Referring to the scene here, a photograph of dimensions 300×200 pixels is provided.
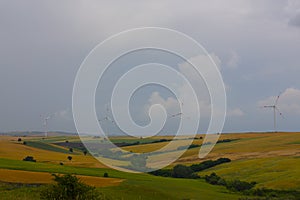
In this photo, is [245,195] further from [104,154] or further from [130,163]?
[104,154]

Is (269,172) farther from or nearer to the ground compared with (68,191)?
nearer to the ground

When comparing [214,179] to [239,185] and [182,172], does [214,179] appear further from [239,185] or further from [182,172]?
[182,172]

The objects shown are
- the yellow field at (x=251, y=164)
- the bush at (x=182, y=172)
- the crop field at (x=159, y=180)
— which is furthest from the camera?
the bush at (x=182, y=172)

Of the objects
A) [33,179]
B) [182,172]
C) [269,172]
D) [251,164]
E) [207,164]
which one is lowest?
[182,172]

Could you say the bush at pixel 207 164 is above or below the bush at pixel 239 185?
above

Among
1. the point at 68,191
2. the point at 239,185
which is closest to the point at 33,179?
the point at 68,191

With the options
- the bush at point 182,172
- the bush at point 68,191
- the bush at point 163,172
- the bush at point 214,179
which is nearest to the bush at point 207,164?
the bush at point 182,172

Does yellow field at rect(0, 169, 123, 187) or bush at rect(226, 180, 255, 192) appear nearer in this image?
yellow field at rect(0, 169, 123, 187)

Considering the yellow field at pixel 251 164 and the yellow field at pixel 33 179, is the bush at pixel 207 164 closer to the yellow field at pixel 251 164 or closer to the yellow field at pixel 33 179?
the yellow field at pixel 251 164

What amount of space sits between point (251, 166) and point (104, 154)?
46.4 metres

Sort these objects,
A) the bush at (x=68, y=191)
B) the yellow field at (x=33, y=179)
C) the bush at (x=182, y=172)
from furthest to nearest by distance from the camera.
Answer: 1. the bush at (x=182, y=172)
2. the yellow field at (x=33, y=179)
3. the bush at (x=68, y=191)

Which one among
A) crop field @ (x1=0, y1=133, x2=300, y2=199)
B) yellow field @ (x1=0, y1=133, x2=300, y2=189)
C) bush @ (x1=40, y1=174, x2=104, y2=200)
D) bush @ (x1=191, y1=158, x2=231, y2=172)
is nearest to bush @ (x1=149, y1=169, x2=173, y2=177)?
yellow field @ (x1=0, y1=133, x2=300, y2=189)

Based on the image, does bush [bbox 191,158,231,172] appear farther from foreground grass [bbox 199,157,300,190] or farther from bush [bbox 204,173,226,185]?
bush [bbox 204,173,226,185]

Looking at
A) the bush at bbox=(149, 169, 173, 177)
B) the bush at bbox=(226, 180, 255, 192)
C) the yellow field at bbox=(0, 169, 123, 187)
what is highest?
the yellow field at bbox=(0, 169, 123, 187)
